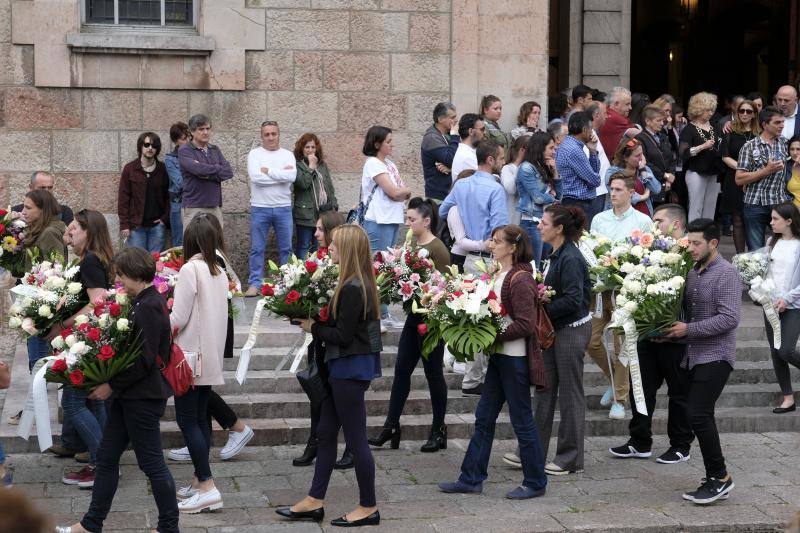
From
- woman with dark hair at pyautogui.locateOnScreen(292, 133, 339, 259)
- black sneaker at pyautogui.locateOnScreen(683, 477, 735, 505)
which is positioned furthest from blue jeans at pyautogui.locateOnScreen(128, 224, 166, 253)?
black sneaker at pyautogui.locateOnScreen(683, 477, 735, 505)

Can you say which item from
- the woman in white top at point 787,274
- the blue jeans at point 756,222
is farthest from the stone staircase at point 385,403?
the blue jeans at point 756,222

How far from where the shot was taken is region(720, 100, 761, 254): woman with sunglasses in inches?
549

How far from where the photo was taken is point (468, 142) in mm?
12133

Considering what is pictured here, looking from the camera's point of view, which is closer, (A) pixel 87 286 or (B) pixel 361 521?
(B) pixel 361 521

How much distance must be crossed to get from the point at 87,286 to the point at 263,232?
14.3 ft

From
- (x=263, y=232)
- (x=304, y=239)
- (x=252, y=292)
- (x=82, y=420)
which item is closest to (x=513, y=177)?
(x=304, y=239)

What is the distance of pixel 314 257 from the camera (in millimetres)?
8453

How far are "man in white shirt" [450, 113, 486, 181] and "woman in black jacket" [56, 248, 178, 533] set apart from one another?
5177 mm

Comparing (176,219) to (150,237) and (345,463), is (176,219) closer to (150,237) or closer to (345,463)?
(150,237)

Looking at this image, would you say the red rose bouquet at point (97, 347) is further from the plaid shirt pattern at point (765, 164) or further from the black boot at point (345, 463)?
the plaid shirt pattern at point (765, 164)

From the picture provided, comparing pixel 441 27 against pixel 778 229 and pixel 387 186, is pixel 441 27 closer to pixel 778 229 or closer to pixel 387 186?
pixel 387 186

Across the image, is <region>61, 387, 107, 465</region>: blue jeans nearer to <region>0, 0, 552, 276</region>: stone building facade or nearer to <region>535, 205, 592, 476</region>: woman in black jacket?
<region>535, 205, 592, 476</region>: woman in black jacket

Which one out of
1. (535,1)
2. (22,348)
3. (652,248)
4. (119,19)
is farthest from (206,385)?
(535,1)

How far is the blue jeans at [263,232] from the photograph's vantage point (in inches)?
498
